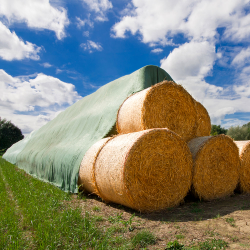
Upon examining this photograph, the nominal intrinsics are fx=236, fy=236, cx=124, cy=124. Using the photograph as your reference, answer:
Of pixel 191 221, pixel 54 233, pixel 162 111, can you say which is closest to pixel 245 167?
pixel 162 111

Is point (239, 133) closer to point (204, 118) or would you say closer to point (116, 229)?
point (204, 118)

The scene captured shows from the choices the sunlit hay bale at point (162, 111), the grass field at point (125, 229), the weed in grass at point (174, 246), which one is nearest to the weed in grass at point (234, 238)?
the grass field at point (125, 229)

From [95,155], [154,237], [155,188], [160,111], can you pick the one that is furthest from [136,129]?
[154,237]

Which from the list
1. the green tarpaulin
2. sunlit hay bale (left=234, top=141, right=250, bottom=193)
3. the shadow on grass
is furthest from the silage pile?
the green tarpaulin

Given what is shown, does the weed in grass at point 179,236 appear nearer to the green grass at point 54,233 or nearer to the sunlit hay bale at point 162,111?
the green grass at point 54,233

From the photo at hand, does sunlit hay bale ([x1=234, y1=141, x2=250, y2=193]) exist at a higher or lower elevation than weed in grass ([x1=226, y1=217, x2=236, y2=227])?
higher

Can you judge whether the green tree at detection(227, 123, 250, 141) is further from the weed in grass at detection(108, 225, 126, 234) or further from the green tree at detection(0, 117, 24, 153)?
the green tree at detection(0, 117, 24, 153)

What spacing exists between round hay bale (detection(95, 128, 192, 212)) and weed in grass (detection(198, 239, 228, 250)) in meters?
1.48

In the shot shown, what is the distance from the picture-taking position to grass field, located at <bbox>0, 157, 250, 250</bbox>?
2.67m

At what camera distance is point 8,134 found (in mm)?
52688

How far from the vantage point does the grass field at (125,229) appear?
2.67 meters

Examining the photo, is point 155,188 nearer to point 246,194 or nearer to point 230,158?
point 230,158

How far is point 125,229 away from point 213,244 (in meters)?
1.11

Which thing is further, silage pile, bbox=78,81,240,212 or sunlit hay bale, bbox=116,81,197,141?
sunlit hay bale, bbox=116,81,197,141
